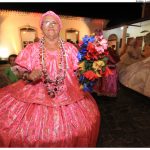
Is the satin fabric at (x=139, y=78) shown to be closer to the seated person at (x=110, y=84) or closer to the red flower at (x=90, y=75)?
the seated person at (x=110, y=84)

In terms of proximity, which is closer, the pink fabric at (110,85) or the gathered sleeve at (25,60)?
the gathered sleeve at (25,60)

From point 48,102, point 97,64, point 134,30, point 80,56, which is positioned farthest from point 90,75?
point 134,30

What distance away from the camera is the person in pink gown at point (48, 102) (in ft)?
5.32

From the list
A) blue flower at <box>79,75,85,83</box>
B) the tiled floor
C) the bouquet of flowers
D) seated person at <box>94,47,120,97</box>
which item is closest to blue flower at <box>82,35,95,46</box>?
the bouquet of flowers

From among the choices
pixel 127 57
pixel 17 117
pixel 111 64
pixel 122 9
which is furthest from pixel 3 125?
pixel 122 9

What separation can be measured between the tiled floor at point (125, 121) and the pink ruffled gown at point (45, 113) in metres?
1.17

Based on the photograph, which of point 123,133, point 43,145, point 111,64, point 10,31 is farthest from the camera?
point 10,31

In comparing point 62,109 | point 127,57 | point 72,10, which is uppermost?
point 72,10

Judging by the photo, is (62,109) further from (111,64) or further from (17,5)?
(17,5)

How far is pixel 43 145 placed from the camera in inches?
63.6

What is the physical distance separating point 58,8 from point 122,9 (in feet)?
9.89

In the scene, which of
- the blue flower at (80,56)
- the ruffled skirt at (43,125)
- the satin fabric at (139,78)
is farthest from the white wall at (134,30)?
the ruffled skirt at (43,125)

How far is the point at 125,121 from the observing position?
3594mm

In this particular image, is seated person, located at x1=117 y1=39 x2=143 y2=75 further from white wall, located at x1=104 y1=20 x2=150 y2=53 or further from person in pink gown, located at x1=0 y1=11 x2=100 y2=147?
person in pink gown, located at x1=0 y1=11 x2=100 y2=147
